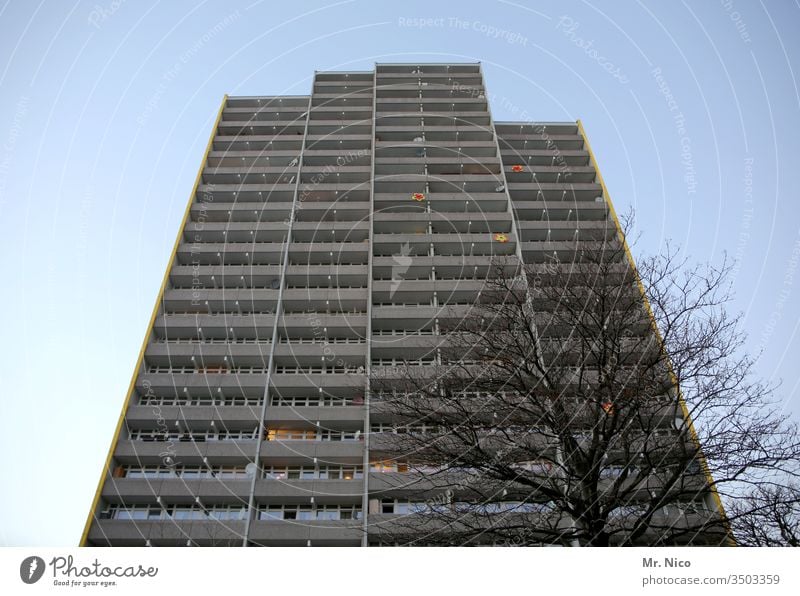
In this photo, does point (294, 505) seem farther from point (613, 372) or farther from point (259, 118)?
point (259, 118)

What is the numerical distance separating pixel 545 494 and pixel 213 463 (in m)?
23.5

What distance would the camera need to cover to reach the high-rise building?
2908 cm

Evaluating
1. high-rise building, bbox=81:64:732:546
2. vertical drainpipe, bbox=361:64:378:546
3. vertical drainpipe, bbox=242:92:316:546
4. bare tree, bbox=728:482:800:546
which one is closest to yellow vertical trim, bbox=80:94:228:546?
high-rise building, bbox=81:64:732:546

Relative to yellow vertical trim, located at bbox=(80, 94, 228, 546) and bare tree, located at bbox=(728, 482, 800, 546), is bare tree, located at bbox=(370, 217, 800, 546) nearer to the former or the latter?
bare tree, located at bbox=(728, 482, 800, 546)

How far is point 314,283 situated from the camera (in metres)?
40.3
